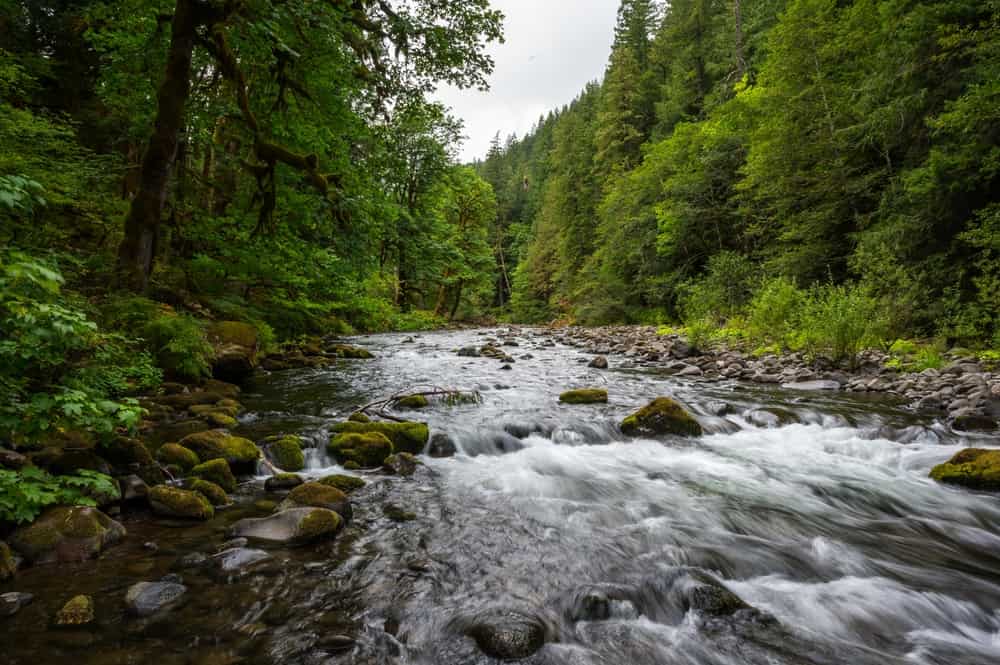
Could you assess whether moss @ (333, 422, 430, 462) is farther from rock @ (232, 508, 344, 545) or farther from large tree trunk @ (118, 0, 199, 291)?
→ large tree trunk @ (118, 0, 199, 291)

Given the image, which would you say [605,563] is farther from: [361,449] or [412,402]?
[412,402]

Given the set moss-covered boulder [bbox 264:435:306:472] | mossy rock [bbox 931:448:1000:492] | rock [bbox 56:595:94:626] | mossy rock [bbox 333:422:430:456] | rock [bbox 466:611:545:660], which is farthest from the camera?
mossy rock [bbox 333:422:430:456]

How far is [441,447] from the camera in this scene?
18.7 ft

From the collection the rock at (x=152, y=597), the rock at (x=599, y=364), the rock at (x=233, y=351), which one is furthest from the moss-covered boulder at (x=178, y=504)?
the rock at (x=599, y=364)

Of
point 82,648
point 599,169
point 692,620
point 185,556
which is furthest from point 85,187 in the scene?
point 599,169

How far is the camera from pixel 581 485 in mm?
4969

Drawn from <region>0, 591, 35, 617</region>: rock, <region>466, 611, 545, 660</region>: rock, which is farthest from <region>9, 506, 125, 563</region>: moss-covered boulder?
<region>466, 611, 545, 660</region>: rock

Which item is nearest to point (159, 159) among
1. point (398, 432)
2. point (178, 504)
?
point (398, 432)

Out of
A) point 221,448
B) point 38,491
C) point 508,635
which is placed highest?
point 38,491

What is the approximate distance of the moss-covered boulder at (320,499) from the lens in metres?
3.72

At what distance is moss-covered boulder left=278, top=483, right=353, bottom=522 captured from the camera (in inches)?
146

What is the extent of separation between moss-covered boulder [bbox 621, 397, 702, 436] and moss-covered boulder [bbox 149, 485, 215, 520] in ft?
16.2

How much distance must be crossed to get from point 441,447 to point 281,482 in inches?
74.8

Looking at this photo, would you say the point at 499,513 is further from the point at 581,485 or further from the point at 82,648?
the point at 82,648
